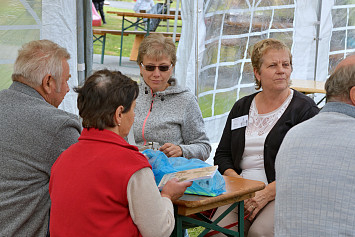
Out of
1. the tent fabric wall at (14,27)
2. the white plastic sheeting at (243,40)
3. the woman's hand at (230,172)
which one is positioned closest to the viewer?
the woman's hand at (230,172)

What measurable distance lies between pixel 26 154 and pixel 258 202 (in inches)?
55.3

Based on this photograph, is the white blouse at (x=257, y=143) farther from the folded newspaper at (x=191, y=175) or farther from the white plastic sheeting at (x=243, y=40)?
the white plastic sheeting at (x=243, y=40)

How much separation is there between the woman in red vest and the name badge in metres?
1.46

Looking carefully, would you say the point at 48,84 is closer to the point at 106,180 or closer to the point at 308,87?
the point at 106,180

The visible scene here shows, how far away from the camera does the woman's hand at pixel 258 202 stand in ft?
10.0

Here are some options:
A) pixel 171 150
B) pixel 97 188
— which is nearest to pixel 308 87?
pixel 171 150

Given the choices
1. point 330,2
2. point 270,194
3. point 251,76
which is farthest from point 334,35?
point 270,194

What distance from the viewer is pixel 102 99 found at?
2.04m

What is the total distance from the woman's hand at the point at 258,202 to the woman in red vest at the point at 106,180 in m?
1.08

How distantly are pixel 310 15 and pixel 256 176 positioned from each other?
13.5 ft

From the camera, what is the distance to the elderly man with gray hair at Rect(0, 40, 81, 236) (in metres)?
2.37

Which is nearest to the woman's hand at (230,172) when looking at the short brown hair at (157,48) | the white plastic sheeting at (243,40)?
the short brown hair at (157,48)

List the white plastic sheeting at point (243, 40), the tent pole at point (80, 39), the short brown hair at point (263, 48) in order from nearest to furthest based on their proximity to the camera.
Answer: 1. the short brown hair at point (263, 48)
2. the tent pole at point (80, 39)
3. the white plastic sheeting at point (243, 40)

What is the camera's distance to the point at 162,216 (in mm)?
2035
